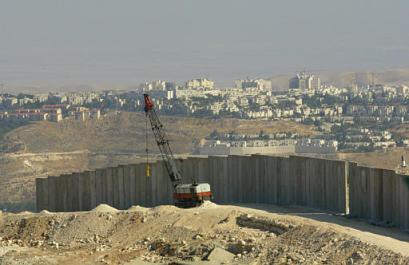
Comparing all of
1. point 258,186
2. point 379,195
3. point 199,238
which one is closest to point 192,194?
point 258,186

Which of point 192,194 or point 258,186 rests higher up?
point 258,186

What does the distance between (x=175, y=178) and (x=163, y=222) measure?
8.42 m

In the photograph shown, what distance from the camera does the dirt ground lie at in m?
41.3

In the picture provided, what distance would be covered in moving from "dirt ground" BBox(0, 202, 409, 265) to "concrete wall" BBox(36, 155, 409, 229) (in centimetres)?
113

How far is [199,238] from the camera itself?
45.2 m

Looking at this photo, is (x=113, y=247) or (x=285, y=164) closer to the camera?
(x=113, y=247)

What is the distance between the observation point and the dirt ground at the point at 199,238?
4131cm

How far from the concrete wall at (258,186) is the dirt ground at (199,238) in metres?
1.13

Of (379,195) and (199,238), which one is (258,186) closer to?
(379,195)

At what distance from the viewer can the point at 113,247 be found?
47062mm

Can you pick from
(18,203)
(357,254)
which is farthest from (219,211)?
(18,203)

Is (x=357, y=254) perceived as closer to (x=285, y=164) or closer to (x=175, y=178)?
(x=285, y=164)

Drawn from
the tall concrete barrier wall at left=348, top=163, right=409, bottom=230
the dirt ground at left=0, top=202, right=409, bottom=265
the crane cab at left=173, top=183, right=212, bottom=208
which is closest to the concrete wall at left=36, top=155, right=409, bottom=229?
the tall concrete barrier wall at left=348, top=163, right=409, bottom=230

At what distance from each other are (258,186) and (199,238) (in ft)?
33.1
